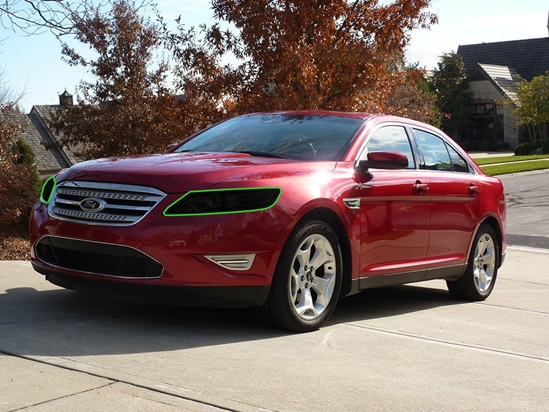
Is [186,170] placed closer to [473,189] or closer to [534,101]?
[473,189]

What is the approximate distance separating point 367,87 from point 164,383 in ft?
34.2

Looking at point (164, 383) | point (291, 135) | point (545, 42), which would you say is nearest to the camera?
point (164, 383)

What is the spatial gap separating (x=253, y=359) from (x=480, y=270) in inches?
153

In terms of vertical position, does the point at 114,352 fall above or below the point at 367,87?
below

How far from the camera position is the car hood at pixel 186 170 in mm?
5441

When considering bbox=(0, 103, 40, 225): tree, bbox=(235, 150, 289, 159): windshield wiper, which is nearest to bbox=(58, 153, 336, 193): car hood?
bbox=(235, 150, 289, 159): windshield wiper

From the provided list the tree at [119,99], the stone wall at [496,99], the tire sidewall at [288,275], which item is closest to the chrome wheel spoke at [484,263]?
the tire sidewall at [288,275]

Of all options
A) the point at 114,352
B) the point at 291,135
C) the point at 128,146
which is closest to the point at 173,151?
the point at 291,135

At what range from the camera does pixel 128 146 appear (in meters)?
19.8

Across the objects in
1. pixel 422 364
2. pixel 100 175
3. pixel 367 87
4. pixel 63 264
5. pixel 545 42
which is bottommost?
pixel 422 364

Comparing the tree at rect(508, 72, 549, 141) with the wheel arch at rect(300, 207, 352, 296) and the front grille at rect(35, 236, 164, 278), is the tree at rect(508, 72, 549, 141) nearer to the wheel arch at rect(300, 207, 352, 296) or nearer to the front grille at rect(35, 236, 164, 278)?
the wheel arch at rect(300, 207, 352, 296)

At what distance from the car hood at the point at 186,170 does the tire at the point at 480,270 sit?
240cm

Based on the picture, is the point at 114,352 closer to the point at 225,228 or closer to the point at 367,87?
the point at 225,228

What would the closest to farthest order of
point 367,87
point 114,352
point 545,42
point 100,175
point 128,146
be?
point 114,352, point 100,175, point 367,87, point 128,146, point 545,42
